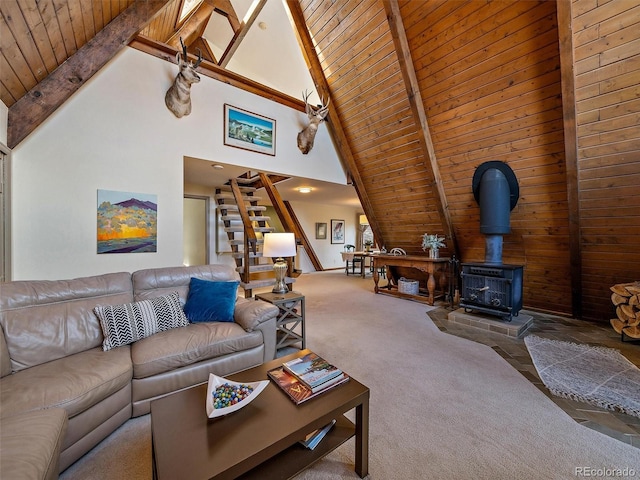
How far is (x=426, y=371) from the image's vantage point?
7.45 ft

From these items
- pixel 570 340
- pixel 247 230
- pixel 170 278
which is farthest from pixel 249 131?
pixel 570 340

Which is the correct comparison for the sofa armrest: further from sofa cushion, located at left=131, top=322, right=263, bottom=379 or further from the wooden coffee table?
the wooden coffee table

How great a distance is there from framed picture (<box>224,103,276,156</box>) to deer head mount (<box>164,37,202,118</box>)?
55 centimetres

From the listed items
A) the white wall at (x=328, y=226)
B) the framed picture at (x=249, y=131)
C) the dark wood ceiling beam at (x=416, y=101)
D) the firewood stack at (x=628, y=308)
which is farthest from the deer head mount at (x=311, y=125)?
the firewood stack at (x=628, y=308)

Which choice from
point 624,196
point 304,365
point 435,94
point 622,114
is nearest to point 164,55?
point 435,94

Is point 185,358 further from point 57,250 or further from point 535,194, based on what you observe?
point 535,194

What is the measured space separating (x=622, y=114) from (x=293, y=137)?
12.5ft

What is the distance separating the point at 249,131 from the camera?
3893 millimetres

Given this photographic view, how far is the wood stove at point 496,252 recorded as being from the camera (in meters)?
3.21

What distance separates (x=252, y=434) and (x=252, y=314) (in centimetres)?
117

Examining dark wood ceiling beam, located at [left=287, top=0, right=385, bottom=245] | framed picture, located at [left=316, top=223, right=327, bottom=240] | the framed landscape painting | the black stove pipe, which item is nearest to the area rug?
the black stove pipe

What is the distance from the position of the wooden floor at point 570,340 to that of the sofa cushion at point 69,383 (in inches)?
112

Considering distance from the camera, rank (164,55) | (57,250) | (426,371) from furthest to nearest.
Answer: (164,55) → (57,250) → (426,371)

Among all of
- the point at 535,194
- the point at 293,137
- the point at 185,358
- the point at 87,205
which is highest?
the point at 293,137
